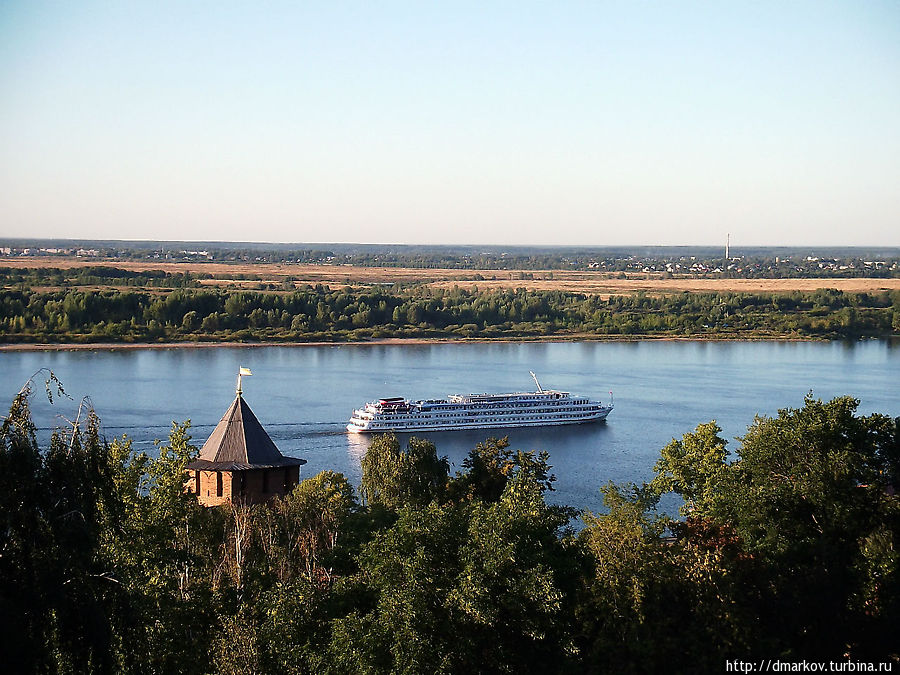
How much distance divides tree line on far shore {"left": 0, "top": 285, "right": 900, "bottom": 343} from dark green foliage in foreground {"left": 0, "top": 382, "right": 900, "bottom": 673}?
26750mm

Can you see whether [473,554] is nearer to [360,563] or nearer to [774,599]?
[360,563]

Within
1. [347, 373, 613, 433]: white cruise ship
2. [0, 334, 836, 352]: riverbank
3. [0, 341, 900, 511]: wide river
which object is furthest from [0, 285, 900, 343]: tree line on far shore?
[347, 373, 613, 433]: white cruise ship

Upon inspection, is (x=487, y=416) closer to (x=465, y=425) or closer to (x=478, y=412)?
(x=478, y=412)

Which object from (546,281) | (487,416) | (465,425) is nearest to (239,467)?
(465,425)

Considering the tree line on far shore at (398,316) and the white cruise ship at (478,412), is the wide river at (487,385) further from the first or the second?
the tree line on far shore at (398,316)

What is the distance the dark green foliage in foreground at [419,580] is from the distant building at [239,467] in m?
1.01

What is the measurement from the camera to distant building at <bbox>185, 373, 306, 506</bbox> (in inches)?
352

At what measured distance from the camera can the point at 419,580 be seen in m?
5.56

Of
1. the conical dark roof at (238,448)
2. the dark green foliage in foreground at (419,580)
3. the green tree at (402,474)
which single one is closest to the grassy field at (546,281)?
the green tree at (402,474)

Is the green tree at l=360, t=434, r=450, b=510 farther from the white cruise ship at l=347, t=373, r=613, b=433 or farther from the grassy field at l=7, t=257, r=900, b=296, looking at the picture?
the grassy field at l=7, t=257, r=900, b=296

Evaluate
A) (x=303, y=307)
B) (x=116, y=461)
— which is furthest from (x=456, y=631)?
(x=303, y=307)

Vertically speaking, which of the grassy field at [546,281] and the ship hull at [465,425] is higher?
the grassy field at [546,281]

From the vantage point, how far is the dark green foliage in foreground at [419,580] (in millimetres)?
4316

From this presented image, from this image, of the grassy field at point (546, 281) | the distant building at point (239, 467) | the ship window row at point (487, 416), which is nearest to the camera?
the distant building at point (239, 467)
